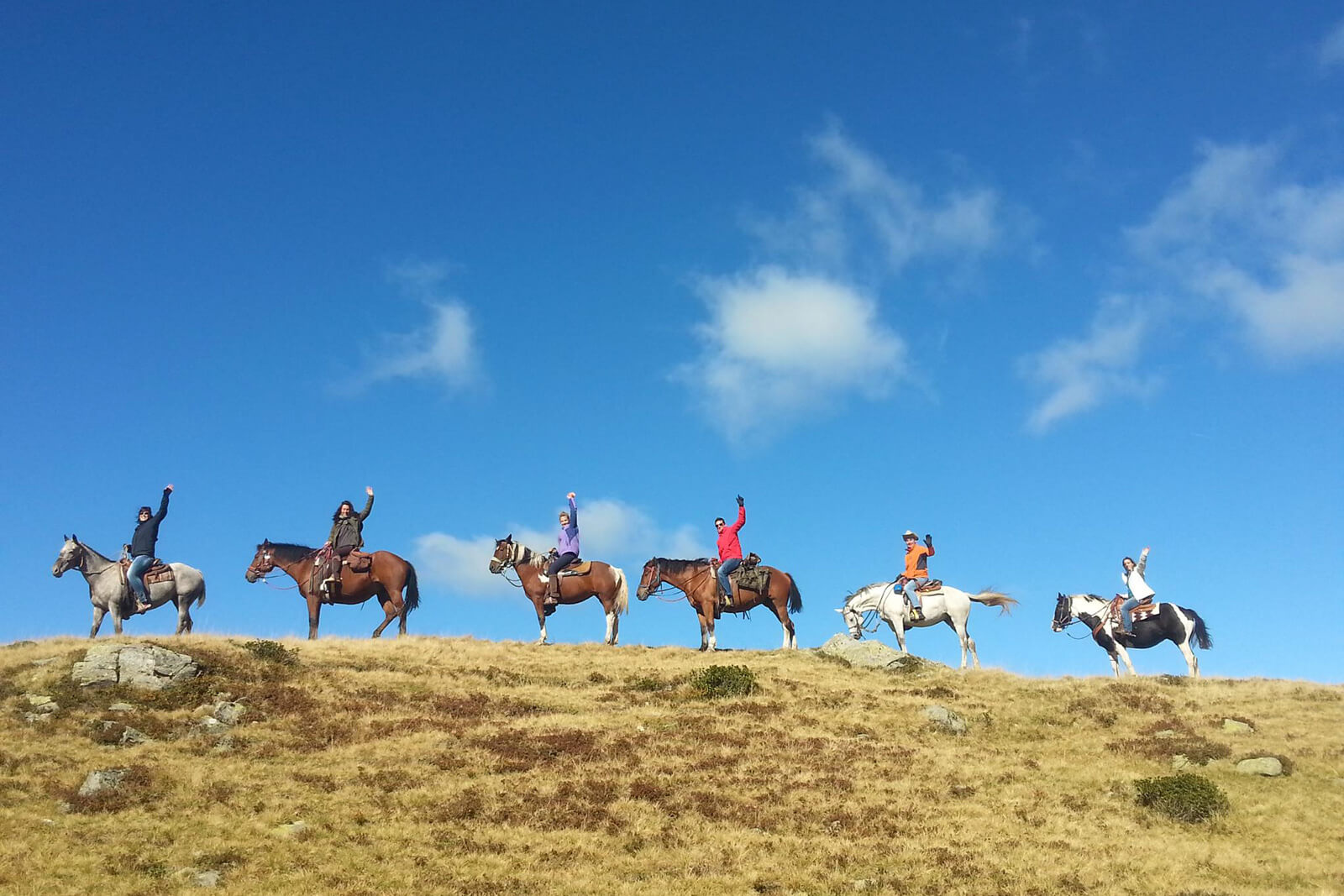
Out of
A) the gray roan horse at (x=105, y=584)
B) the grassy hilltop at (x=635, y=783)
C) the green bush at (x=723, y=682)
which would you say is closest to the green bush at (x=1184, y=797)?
the grassy hilltop at (x=635, y=783)

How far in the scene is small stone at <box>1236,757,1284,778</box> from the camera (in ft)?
69.9

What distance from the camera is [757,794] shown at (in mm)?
19703

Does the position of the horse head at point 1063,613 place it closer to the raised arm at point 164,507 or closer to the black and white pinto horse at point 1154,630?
the black and white pinto horse at point 1154,630

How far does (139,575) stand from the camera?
2994cm

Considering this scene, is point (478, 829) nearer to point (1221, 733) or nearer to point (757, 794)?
point (757, 794)

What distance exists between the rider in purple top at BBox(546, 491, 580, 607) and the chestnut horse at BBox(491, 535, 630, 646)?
0.24 m

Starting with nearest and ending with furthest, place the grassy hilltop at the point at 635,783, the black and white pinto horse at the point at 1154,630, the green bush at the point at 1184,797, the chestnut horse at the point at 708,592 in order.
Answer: the grassy hilltop at the point at 635,783, the green bush at the point at 1184,797, the black and white pinto horse at the point at 1154,630, the chestnut horse at the point at 708,592

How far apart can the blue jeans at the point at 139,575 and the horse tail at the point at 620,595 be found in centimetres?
1515

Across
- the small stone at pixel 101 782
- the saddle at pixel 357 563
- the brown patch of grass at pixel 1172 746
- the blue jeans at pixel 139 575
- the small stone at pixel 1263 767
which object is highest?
the saddle at pixel 357 563

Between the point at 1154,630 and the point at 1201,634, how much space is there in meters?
1.62

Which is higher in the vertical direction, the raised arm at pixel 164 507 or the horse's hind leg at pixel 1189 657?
the raised arm at pixel 164 507

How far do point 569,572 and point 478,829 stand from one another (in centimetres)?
1756

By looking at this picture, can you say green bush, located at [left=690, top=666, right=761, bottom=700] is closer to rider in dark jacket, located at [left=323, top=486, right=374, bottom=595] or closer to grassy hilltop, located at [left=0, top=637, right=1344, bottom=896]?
grassy hilltop, located at [left=0, top=637, right=1344, bottom=896]

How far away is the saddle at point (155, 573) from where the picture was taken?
98.6 ft
